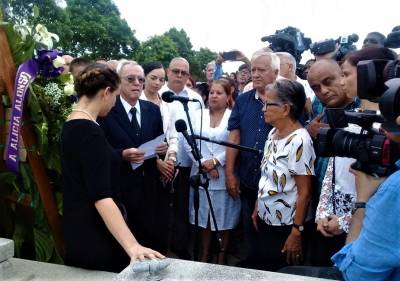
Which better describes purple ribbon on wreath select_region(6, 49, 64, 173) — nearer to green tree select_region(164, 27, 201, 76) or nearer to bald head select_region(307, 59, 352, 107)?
bald head select_region(307, 59, 352, 107)

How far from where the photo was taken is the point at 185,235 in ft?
14.1

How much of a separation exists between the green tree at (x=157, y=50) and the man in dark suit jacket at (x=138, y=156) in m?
27.6

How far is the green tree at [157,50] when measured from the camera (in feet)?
104

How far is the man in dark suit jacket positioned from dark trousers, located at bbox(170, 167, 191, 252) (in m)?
0.44

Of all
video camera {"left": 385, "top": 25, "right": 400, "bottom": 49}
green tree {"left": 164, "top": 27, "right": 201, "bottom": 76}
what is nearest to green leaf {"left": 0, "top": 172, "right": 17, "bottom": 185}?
video camera {"left": 385, "top": 25, "right": 400, "bottom": 49}

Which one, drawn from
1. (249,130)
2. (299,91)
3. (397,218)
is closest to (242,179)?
(249,130)

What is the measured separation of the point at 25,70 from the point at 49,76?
0.86 ft

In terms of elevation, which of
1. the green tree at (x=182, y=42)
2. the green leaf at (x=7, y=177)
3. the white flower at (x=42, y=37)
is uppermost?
the green tree at (x=182, y=42)

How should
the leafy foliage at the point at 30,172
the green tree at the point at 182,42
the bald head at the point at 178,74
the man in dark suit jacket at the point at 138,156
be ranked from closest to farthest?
the leafy foliage at the point at 30,172, the man in dark suit jacket at the point at 138,156, the bald head at the point at 178,74, the green tree at the point at 182,42

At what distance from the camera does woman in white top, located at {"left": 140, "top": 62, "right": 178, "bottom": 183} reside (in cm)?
379

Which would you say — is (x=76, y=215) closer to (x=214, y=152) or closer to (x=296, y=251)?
(x=296, y=251)

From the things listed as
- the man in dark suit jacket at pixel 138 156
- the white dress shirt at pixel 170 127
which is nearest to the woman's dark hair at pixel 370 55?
the man in dark suit jacket at pixel 138 156

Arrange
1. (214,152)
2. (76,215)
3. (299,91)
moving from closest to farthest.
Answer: (76,215) → (299,91) → (214,152)

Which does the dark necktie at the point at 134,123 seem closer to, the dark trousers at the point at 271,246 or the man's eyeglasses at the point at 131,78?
the man's eyeglasses at the point at 131,78
